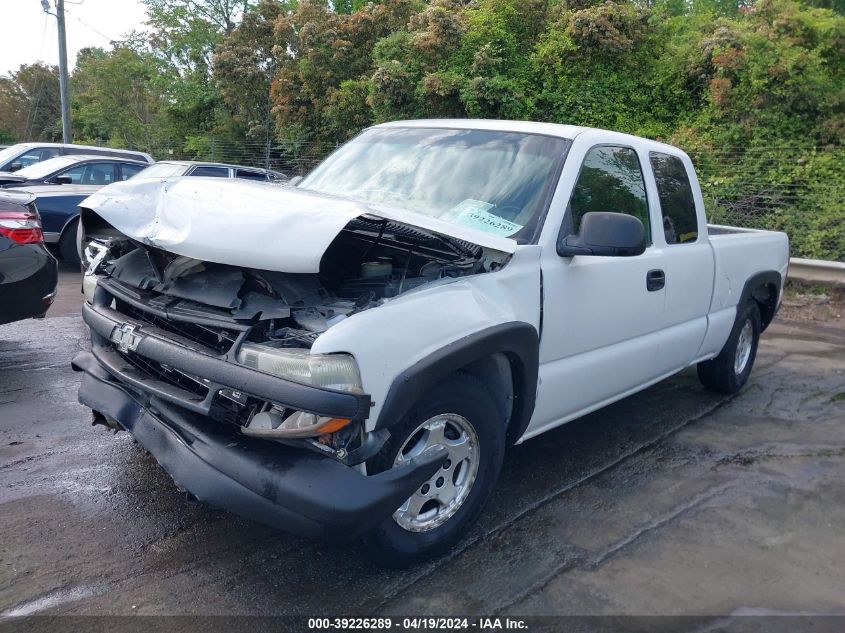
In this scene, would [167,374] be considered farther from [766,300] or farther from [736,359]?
[766,300]

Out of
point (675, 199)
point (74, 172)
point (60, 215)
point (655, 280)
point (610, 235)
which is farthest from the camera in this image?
point (74, 172)

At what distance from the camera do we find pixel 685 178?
5348mm

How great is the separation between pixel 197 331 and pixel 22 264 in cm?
329

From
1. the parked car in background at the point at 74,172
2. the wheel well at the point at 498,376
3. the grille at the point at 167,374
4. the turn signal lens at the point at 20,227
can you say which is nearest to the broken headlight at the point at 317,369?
the grille at the point at 167,374

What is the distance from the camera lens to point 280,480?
2.73 meters

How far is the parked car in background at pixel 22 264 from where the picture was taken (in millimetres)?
5641

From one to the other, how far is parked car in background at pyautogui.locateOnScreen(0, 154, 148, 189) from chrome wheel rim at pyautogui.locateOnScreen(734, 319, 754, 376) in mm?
9352

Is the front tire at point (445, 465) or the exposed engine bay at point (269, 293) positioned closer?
the exposed engine bay at point (269, 293)

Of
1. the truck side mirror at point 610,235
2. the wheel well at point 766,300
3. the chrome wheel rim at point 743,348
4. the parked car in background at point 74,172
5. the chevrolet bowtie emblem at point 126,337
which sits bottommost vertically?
the chrome wheel rim at point 743,348

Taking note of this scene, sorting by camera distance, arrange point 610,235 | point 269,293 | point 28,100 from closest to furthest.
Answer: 1. point 269,293
2. point 610,235
3. point 28,100

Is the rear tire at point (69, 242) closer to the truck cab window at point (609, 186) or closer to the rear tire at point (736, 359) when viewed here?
the truck cab window at point (609, 186)

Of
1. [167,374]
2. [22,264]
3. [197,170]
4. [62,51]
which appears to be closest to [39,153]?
[197,170]

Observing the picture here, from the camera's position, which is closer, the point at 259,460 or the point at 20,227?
the point at 259,460

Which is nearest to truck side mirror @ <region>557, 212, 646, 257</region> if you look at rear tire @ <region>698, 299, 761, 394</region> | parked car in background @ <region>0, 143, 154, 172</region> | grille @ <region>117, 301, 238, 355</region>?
grille @ <region>117, 301, 238, 355</region>
